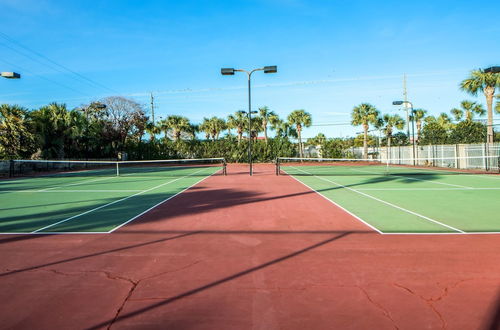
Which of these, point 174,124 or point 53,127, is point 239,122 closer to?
point 174,124

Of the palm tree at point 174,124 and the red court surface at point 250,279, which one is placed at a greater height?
the palm tree at point 174,124

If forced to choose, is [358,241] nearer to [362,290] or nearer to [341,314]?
[362,290]

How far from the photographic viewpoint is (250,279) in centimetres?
444

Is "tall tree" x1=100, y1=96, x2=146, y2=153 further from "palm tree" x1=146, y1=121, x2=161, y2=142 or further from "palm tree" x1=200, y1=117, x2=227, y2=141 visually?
"palm tree" x1=200, y1=117, x2=227, y2=141

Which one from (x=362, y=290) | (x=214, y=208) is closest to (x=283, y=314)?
(x=362, y=290)

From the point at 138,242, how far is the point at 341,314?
4.35 metres

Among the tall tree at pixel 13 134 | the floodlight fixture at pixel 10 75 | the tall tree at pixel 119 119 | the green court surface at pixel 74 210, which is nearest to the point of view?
the green court surface at pixel 74 210

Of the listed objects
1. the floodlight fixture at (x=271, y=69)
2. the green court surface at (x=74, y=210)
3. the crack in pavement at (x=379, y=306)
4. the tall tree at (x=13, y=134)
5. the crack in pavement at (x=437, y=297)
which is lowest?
the crack in pavement at (x=437, y=297)

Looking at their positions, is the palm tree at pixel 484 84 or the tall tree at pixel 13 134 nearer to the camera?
the tall tree at pixel 13 134

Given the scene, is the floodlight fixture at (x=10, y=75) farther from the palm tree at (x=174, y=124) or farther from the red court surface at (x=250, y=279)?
the palm tree at (x=174, y=124)

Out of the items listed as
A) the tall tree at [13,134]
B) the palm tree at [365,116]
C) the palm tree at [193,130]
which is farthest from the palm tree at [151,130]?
the palm tree at [365,116]

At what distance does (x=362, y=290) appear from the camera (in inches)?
160

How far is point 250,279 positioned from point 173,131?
51.8 metres

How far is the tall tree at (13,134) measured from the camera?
27.2 metres
